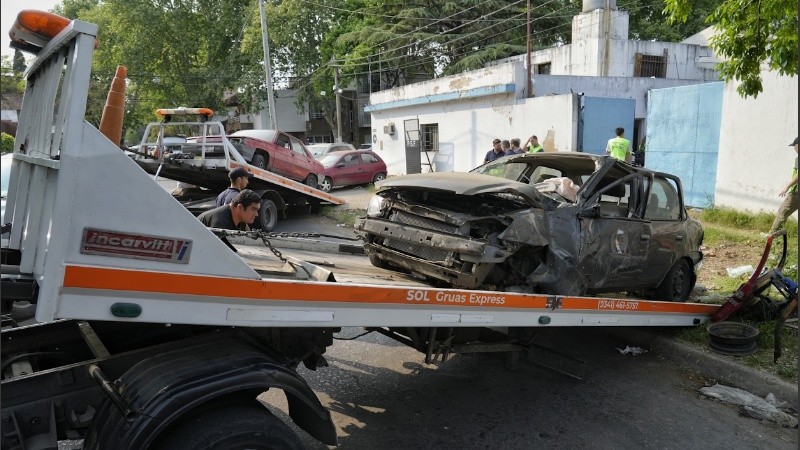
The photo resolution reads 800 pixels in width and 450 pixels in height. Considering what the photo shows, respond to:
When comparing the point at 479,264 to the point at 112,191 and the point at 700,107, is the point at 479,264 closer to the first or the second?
the point at 112,191

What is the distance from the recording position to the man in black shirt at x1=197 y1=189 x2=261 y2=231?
4941mm

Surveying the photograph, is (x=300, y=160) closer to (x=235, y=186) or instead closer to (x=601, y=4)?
(x=235, y=186)

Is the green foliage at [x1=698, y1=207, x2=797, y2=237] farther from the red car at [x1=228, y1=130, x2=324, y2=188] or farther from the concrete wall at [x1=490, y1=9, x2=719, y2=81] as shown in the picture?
the concrete wall at [x1=490, y1=9, x2=719, y2=81]

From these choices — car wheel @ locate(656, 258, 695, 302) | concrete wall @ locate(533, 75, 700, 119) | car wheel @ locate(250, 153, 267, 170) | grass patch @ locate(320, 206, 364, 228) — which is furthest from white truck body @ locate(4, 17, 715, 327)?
concrete wall @ locate(533, 75, 700, 119)

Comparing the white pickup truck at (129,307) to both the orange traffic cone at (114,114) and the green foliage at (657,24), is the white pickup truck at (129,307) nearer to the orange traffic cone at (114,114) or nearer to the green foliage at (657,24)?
the orange traffic cone at (114,114)

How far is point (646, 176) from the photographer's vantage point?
5.49 meters

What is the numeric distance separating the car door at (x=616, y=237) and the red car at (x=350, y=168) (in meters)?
12.1

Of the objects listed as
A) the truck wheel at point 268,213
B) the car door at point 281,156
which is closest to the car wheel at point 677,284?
the truck wheel at point 268,213

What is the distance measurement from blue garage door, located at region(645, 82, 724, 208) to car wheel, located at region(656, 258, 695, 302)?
5560mm

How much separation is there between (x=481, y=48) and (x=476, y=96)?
12.8 m

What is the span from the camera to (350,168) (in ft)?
59.8

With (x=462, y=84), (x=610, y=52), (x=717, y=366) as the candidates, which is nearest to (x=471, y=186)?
(x=717, y=366)

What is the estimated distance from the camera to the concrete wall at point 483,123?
51.5 ft

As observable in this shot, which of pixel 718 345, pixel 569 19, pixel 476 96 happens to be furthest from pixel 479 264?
pixel 569 19
